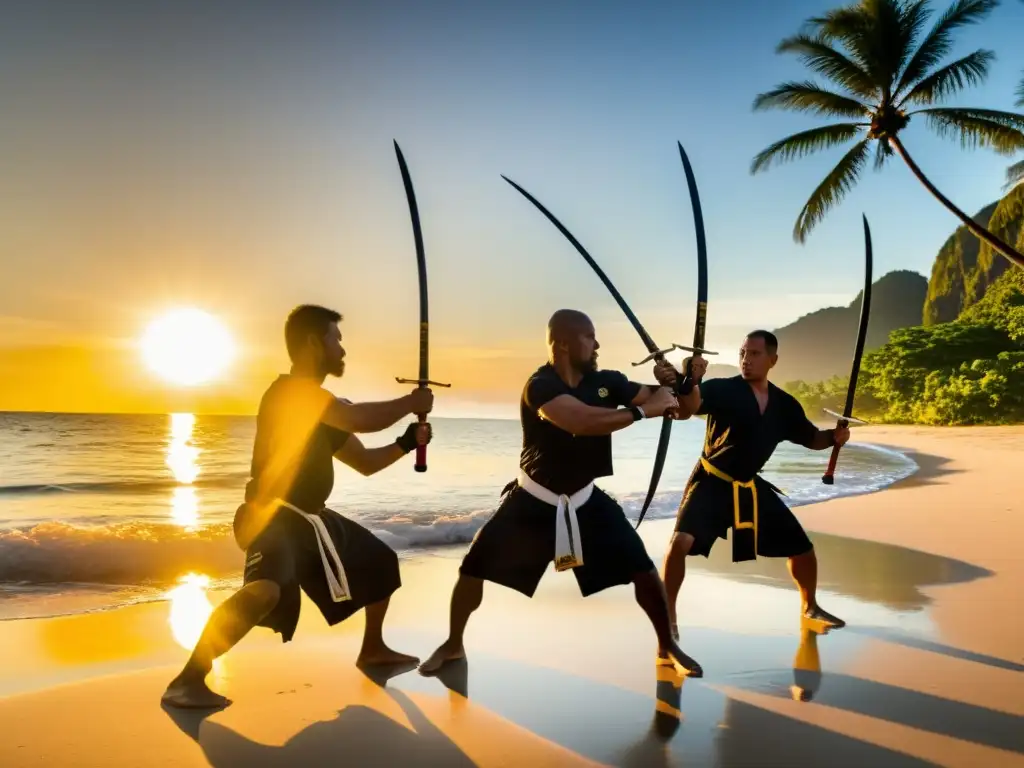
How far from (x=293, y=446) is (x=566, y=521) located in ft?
4.10

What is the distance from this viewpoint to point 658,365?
3861mm

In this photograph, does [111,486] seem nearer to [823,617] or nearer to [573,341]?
[823,617]

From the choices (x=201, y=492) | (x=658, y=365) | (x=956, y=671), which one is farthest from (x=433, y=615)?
(x=201, y=492)

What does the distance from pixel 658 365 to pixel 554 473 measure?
685 millimetres

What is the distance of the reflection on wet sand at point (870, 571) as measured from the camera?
18.9 ft

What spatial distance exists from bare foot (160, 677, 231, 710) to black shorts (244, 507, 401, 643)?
328 millimetres

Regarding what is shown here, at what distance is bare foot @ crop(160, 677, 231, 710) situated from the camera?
335cm

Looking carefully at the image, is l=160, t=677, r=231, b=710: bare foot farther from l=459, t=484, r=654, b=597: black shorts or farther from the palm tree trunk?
the palm tree trunk

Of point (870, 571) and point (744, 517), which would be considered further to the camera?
point (870, 571)

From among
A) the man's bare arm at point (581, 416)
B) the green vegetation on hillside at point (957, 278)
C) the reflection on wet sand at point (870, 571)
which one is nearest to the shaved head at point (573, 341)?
the man's bare arm at point (581, 416)

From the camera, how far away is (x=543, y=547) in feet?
12.7

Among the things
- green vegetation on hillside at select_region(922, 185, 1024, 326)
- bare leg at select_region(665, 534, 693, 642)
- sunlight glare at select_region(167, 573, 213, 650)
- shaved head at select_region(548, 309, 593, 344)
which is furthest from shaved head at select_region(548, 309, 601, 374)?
green vegetation on hillside at select_region(922, 185, 1024, 326)

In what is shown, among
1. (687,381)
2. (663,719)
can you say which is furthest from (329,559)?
(687,381)

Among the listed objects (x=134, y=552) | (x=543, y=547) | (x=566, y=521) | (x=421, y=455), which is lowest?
(x=134, y=552)
